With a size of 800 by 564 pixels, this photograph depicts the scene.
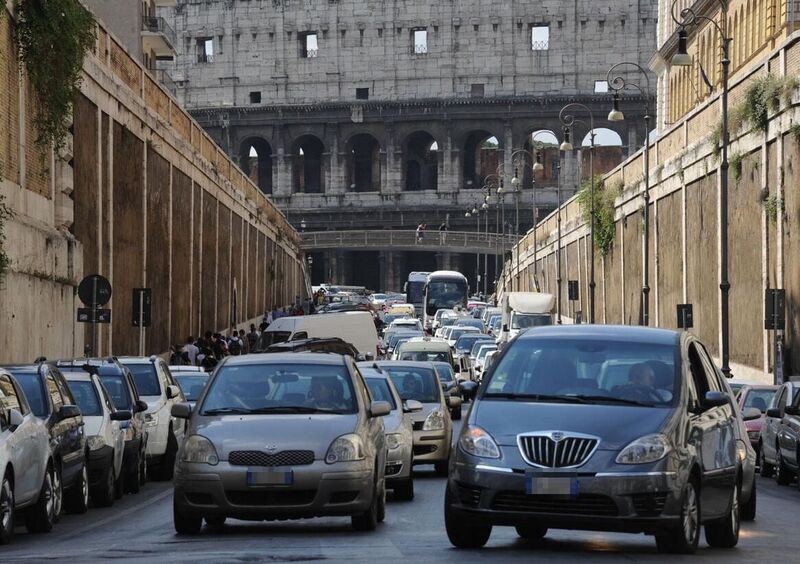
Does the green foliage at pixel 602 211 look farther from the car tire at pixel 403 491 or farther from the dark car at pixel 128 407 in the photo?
the car tire at pixel 403 491

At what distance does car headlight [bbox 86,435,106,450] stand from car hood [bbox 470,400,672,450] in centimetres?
829

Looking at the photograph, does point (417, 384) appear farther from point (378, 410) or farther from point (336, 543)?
point (336, 543)

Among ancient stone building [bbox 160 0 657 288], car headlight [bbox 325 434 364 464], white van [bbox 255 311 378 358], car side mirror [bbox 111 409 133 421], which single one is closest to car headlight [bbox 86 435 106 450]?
car side mirror [bbox 111 409 133 421]

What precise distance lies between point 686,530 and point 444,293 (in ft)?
317

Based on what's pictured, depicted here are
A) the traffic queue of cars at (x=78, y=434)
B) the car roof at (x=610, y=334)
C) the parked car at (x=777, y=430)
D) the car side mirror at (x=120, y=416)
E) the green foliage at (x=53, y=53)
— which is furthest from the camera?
the green foliage at (x=53, y=53)

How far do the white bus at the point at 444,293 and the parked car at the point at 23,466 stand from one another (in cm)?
9146

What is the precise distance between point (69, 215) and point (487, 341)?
24482 mm

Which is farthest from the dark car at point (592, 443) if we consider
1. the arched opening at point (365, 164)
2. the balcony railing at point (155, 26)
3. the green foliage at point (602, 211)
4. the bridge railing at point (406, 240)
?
the arched opening at point (365, 164)

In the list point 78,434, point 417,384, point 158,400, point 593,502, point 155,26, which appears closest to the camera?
→ point 593,502

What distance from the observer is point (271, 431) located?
1520cm

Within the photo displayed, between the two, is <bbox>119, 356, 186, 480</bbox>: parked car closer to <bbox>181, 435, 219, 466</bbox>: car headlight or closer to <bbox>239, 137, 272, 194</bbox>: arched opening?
<bbox>181, 435, 219, 466</bbox>: car headlight

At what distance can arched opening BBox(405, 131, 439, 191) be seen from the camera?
535 feet

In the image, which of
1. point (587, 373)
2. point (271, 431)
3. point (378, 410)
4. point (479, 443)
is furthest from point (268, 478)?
point (587, 373)

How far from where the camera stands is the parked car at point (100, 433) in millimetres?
20698
